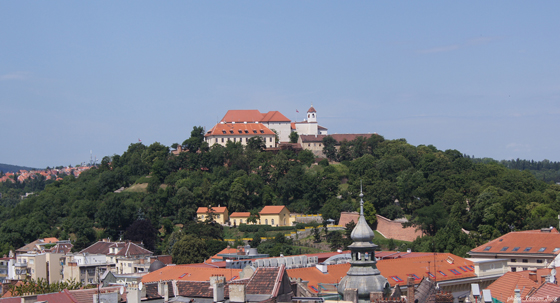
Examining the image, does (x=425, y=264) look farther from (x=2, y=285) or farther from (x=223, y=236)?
(x=223, y=236)

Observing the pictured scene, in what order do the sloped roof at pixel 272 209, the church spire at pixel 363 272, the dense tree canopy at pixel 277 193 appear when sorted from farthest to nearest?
the sloped roof at pixel 272 209 < the dense tree canopy at pixel 277 193 < the church spire at pixel 363 272

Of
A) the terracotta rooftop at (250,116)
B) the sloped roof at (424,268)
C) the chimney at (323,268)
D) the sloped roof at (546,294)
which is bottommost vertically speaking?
the sloped roof at (424,268)

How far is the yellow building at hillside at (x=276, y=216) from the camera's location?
78.3 meters

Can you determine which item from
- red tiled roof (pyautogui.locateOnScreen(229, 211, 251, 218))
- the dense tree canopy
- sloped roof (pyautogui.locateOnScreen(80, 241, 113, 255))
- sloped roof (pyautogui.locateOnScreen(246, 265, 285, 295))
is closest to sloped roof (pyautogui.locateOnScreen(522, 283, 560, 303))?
sloped roof (pyautogui.locateOnScreen(246, 265, 285, 295))

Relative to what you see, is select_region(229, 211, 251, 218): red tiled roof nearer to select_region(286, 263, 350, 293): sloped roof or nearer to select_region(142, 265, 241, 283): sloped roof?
select_region(142, 265, 241, 283): sloped roof

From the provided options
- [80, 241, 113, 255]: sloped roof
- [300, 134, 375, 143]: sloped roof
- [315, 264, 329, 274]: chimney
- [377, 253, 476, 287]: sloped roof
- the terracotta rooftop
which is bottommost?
[80, 241, 113, 255]: sloped roof

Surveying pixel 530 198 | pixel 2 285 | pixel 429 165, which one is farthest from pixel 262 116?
pixel 2 285

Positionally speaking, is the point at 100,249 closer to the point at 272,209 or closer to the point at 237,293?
the point at 272,209

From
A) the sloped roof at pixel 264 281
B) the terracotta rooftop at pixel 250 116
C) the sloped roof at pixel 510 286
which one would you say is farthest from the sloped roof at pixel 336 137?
the sloped roof at pixel 264 281

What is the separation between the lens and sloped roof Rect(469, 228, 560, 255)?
43.3m

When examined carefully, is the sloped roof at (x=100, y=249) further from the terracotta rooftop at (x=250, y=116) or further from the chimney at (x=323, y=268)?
the terracotta rooftop at (x=250, y=116)

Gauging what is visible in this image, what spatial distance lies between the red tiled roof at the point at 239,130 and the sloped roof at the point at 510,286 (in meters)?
76.3

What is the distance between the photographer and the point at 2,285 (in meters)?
43.7

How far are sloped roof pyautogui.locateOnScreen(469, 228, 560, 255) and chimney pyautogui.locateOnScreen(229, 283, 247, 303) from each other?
85.4ft
